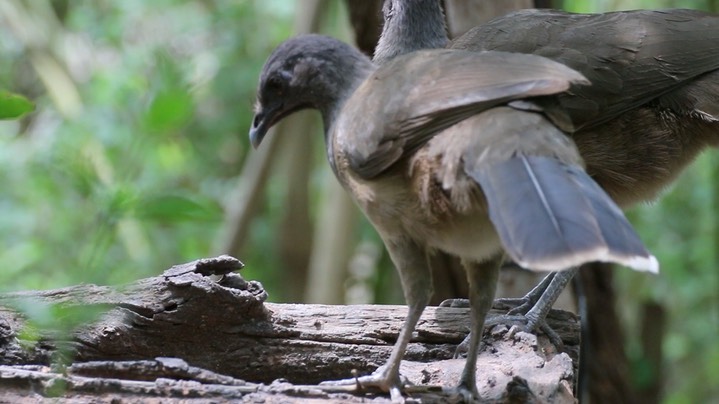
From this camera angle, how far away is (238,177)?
377 inches

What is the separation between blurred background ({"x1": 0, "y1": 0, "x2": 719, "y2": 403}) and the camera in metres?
6.68

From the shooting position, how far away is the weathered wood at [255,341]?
2994mm

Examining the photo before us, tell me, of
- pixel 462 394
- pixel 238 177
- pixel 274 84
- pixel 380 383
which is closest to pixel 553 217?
pixel 462 394

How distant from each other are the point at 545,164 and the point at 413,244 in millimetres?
619

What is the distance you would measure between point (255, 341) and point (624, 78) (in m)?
1.85

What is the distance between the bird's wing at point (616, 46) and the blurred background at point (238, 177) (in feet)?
4.88

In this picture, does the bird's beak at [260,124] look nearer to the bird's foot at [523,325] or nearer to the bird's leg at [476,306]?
the bird's leg at [476,306]

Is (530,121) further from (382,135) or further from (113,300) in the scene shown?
(113,300)

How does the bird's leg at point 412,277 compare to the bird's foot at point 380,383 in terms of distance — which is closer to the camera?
the bird's foot at point 380,383

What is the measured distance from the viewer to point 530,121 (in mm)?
2752

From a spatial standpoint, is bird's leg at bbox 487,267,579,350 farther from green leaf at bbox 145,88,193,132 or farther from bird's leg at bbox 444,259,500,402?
green leaf at bbox 145,88,193,132

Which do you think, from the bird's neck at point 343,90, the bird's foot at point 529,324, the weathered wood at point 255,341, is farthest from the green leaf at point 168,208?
the bird's foot at point 529,324

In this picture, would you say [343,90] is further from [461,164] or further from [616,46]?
[616,46]

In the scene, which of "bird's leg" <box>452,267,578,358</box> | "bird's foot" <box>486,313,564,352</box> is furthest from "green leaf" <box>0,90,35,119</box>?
"bird's foot" <box>486,313,564,352</box>
